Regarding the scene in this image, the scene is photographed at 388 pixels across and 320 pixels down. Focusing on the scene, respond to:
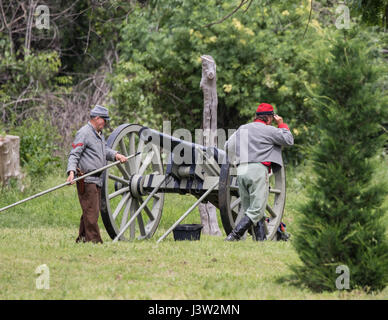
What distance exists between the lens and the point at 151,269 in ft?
20.6

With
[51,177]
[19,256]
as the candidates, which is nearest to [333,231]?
[19,256]

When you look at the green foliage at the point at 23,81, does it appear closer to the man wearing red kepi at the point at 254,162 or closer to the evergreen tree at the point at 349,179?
the man wearing red kepi at the point at 254,162

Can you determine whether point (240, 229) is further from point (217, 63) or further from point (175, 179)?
point (217, 63)

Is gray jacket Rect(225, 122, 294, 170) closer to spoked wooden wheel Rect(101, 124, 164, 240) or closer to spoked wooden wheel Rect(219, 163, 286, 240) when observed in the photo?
spoked wooden wheel Rect(219, 163, 286, 240)

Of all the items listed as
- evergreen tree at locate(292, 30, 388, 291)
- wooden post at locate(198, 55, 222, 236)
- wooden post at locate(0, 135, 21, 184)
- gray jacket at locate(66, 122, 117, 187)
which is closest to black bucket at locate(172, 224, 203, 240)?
gray jacket at locate(66, 122, 117, 187)

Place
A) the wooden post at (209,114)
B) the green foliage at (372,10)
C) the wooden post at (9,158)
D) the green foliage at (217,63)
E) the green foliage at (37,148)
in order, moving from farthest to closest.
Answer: the green foliage at (217,63)
the green foliage at (37,148)
the wooden post at (9,158)
the wooden post at (209,114)
the green foliage at (372,10)

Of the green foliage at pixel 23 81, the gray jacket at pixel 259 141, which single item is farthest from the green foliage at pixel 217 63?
the gray jacket at pixel 259 141

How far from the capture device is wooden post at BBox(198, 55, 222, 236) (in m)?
11.2

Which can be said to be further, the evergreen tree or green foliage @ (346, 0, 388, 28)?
green foliage @ (346, 0, 388, 28)

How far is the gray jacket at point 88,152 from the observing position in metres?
7.83

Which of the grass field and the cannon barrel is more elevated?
the cannon barrel

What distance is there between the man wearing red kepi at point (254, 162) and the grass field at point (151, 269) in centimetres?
34

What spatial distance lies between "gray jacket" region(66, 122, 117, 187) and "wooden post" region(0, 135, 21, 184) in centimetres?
546

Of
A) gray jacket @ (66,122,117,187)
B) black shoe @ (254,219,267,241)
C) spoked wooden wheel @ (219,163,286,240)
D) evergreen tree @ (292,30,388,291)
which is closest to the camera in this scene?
evergreen tree @ (292,30,388,291)
